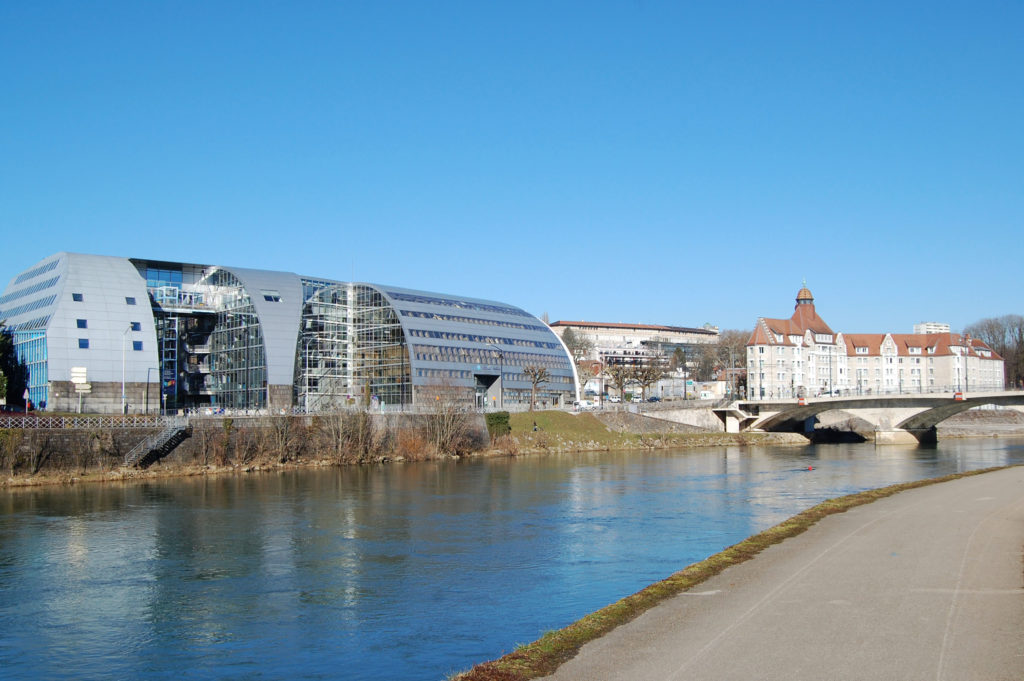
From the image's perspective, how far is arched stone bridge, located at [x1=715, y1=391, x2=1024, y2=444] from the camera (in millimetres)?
94000

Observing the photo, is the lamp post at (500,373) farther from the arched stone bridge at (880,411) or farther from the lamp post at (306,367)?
the arched stone bridge at (880,411)

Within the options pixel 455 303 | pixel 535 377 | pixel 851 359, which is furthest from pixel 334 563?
pixel 851 359

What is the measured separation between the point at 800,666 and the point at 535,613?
9665 mm

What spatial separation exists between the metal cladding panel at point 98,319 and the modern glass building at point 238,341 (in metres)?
0.12

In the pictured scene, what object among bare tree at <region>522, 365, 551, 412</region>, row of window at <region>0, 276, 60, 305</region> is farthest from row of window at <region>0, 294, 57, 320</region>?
bare tree at <region>522, 365, 551, 412</region>

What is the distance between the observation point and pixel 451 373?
10088 centimetres

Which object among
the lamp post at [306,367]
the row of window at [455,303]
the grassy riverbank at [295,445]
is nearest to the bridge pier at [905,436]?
the grassy riverbank at [295,445]

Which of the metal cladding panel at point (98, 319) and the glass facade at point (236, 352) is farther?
the glass facade at point (236, 352)

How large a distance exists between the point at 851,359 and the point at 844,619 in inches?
6794

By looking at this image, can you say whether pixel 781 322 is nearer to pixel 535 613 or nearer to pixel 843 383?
pixel 843 383

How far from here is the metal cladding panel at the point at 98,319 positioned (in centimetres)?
7981

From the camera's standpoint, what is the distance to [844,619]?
1725cm

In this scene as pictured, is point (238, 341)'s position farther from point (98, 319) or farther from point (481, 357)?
point (481, 357)

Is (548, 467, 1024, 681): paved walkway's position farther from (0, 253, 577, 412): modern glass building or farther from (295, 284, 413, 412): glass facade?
(295, 284, 413, 412): glass facade
